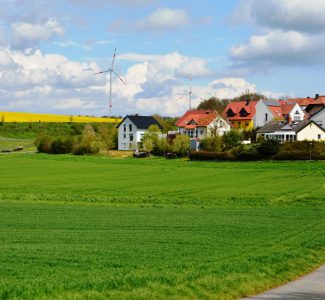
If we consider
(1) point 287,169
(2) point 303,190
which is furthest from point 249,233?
(1) point 287,169

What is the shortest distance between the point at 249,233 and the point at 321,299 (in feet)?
39.9

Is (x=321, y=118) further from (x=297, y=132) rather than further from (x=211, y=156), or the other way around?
(x=211, y=156)

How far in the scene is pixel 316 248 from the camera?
21359 millimetres

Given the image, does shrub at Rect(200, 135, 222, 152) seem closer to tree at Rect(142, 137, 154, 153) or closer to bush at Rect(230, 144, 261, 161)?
bush at Rect(230, 144, 261, 161)

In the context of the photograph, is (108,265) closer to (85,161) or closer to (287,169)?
(287,169)

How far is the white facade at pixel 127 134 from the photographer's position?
13200cm

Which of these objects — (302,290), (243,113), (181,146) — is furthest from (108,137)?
(302,290)

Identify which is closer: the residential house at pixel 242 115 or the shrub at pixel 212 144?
the shrub at pixel 212 144

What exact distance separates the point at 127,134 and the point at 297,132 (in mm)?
42135

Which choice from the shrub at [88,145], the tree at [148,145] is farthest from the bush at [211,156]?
the shrub at [88,145]

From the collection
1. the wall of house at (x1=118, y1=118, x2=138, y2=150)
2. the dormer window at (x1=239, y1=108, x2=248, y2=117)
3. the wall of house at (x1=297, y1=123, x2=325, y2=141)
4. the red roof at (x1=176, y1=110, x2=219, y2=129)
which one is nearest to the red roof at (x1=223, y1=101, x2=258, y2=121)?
the dormer window at (x1=239, y1=108, x2=248, y2=117)

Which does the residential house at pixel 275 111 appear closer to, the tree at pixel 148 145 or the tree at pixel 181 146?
the tree at pixel 181 146

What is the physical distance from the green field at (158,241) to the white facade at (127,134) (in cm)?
7233

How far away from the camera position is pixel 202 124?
121 meters
